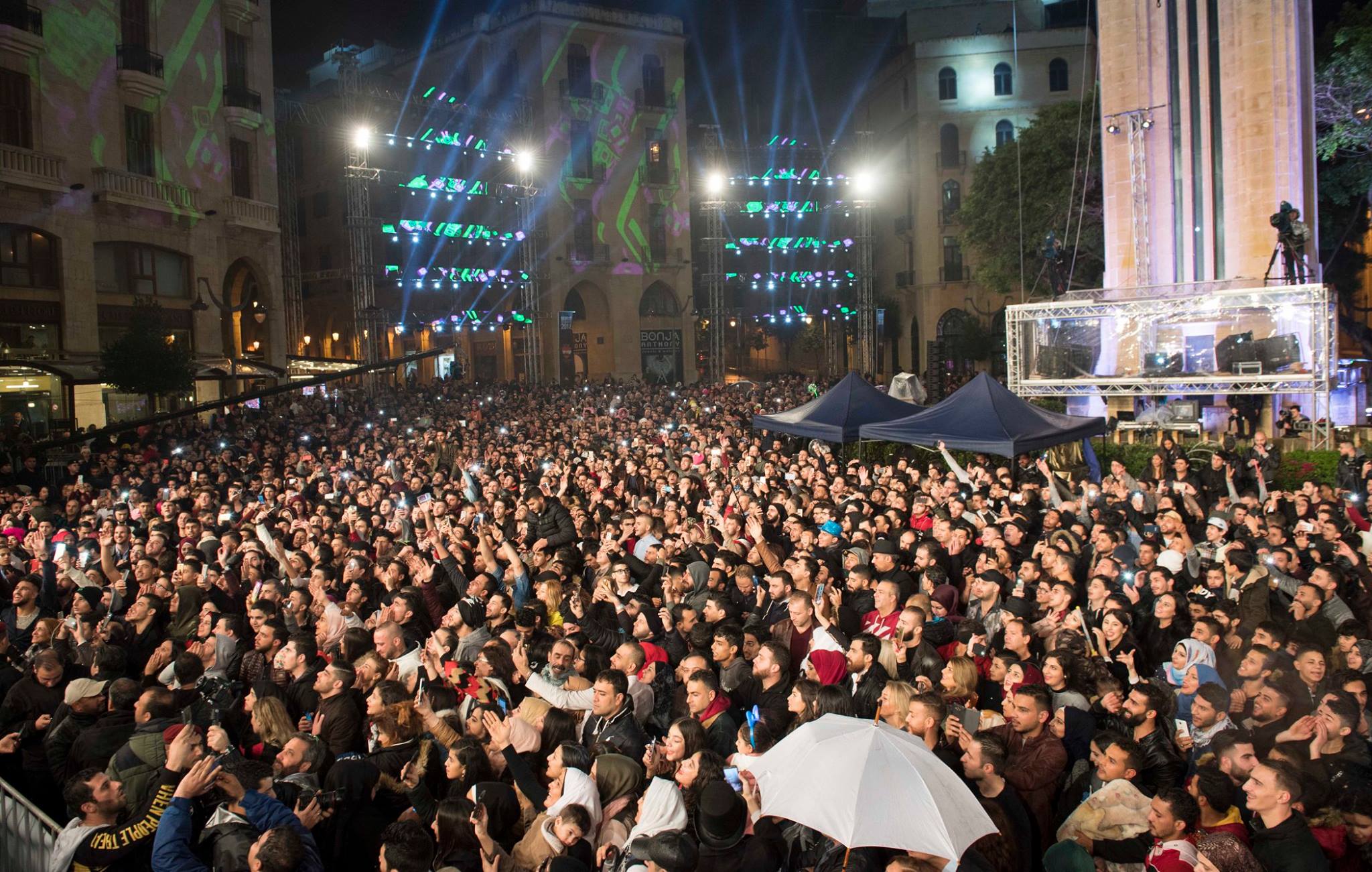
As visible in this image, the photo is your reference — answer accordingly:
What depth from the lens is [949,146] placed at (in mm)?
42219

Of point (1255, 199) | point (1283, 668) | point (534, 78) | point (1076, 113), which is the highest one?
point (534, 78)

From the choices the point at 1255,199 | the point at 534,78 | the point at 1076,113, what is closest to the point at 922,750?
the point at 1255,199

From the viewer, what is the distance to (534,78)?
3981cm

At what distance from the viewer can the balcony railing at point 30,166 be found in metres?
21.5

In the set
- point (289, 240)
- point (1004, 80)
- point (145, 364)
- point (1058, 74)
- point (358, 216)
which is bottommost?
point (145, 364)

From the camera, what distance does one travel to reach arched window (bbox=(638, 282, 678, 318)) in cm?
4372

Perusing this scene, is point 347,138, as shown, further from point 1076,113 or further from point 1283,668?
point 1283,668

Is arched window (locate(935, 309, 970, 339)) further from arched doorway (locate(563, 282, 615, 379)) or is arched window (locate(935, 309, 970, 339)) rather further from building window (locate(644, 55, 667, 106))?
building window (locate(644, 55, 667, 106))

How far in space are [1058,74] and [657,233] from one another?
1766cm

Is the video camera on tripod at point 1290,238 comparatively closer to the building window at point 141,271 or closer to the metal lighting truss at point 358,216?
the metal lighting truss at point 358,216

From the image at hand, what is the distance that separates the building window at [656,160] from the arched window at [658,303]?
4.37 m

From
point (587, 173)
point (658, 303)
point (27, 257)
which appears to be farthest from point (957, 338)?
point (27, 257)

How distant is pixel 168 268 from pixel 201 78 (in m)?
5.12

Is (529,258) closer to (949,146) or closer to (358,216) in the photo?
(358,216)
